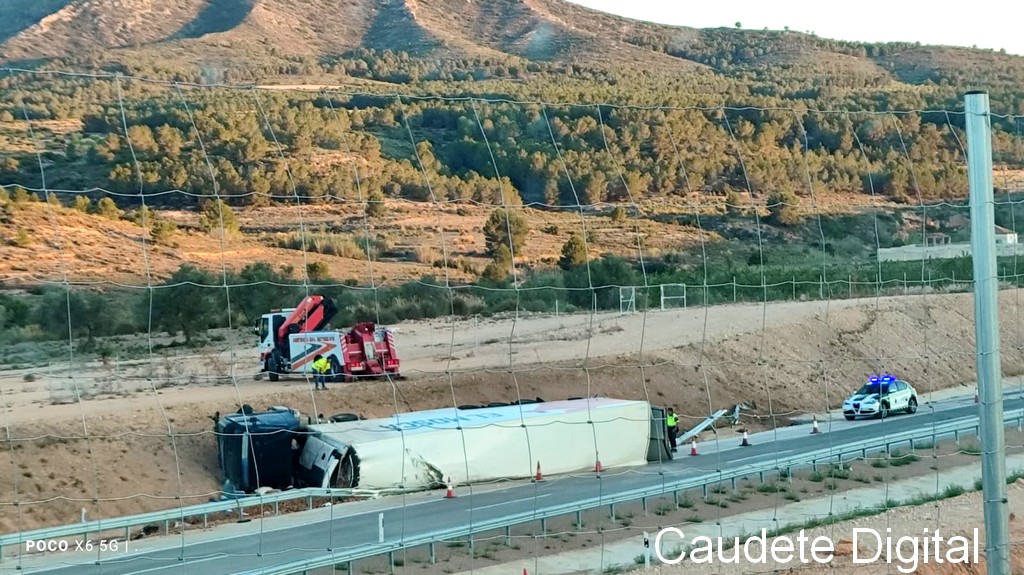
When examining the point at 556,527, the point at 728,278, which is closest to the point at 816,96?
the point at 728,278

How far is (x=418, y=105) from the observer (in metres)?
27.2

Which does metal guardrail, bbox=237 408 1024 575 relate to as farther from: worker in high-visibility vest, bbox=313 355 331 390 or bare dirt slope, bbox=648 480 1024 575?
worker in high-visibility vest, bbox=313 355 331 390

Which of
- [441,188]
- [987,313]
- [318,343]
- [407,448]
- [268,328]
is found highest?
[441,188]

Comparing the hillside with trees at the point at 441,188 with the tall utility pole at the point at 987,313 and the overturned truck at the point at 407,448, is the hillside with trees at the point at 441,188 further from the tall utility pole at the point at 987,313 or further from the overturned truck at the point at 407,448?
the overturned truck at the point at 407,448

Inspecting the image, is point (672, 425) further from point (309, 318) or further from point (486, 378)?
point (309, 318)

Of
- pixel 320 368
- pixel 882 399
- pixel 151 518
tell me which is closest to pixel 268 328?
pixel 320 368

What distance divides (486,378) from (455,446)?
938cm

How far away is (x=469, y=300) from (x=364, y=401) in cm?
545

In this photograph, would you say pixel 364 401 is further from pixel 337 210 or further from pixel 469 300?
pixel 337 210

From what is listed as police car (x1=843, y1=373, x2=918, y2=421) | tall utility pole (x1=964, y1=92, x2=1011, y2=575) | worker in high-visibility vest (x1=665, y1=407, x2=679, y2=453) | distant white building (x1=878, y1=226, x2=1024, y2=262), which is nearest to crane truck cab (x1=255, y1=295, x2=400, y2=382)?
worker in high-visibility vest (x1=665, y1=407, x2=679, y2=453)

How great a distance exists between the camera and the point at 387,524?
15.8 meters

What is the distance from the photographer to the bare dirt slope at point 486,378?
16734 mm

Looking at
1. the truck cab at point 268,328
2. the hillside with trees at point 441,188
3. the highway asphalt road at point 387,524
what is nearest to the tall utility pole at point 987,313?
the hillside with trees at point 441,188

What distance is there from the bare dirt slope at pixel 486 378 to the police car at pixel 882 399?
481 mm
